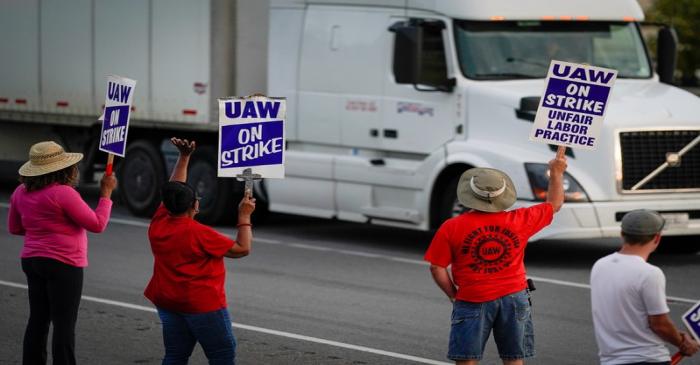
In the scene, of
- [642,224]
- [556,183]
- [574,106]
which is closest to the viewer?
[642,224]

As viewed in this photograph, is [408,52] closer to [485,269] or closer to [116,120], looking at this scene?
[116,120]

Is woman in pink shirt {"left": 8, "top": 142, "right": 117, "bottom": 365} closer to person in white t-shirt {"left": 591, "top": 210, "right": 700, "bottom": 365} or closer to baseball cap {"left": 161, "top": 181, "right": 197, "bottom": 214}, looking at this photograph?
baseball cap {"left": 161, "top": 181, "right": 197, "bottom": 214}

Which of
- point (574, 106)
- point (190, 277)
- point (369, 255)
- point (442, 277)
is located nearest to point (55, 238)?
point (190, 277)

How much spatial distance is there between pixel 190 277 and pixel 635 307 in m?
2.28

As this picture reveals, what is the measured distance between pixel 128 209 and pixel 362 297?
655 centimetres

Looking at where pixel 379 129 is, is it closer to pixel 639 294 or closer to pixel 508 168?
pixel 508 168

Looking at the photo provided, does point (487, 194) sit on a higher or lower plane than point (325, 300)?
higher

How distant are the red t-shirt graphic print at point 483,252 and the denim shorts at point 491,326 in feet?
0.16

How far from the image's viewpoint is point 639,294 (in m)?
6.13

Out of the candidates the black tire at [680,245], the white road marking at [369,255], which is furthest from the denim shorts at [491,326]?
the black tire at [680,245]

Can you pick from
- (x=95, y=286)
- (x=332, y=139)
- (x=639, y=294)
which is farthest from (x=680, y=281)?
(x=639, y=294)

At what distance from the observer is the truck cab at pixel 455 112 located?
13711 mm

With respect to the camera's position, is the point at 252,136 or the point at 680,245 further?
the point at 680,245

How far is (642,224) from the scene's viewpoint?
624cm
